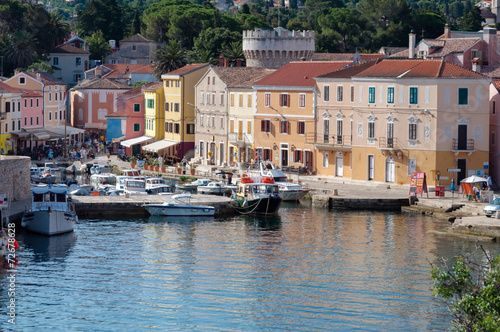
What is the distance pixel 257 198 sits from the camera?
7131 cm

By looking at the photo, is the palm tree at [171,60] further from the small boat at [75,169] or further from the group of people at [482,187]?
the group of people at [482,187]

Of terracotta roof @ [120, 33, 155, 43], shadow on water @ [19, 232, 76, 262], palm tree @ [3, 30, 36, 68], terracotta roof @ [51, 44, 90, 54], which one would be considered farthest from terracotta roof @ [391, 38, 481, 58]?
terracotta roof @ [120, 33, 155, 43]

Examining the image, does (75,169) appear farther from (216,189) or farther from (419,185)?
(419,185)

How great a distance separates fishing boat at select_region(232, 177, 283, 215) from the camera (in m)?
71.1

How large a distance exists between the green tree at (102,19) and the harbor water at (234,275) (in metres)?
117

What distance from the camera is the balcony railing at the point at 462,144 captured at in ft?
249

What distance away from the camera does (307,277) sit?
165ft

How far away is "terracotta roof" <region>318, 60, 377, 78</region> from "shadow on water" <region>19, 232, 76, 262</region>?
28926mm

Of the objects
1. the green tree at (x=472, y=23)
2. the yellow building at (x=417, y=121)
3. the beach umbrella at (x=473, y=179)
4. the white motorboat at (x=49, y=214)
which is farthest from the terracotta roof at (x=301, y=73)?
the green tree at (x=472, y=23)

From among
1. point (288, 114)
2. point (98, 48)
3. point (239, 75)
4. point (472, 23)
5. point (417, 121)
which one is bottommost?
point (417, 121)

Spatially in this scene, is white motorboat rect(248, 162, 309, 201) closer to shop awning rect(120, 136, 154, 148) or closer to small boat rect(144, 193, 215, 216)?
small boat rect(144, 193, 215, 216)

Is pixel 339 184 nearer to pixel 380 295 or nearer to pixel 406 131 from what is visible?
pixel 406 131

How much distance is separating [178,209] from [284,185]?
10573 mm

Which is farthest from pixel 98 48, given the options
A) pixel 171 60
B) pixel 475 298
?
pixel 475 298
